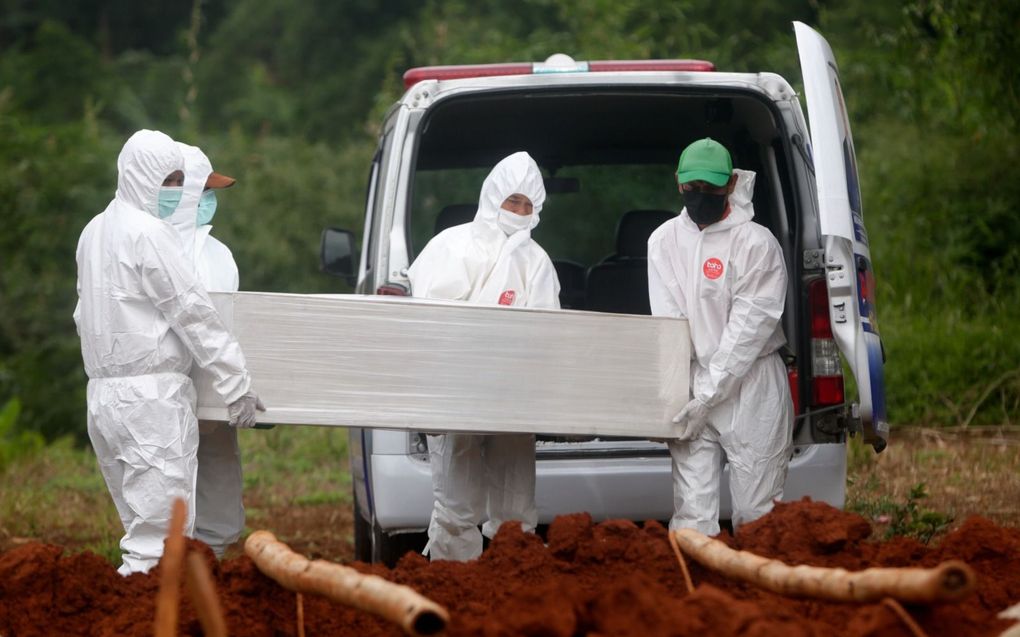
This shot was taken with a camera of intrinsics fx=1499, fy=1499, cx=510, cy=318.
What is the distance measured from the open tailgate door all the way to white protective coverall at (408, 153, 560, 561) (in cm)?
104

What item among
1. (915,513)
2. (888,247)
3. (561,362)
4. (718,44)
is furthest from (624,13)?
(561,362)

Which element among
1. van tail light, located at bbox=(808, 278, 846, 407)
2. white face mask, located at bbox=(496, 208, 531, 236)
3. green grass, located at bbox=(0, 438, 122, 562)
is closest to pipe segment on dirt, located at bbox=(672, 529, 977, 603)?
van tail light, located at bbox=(808, 278, 846, 407)

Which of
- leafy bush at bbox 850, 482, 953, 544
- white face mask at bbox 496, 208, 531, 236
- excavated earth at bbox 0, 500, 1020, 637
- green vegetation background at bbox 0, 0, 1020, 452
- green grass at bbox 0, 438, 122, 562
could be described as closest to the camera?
excavated earth at bbox 0, 500, 1020, 637

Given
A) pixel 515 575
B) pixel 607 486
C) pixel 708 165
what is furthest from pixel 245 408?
pixel 708 165

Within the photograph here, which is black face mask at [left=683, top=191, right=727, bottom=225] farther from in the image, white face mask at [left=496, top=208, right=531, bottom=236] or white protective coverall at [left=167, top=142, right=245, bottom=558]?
white protective coverall at [left=167, top=142, right=245, bottom=558]

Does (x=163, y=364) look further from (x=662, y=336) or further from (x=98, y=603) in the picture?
(x=662, y=336)

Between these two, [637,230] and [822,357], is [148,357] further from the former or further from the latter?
[637,230]

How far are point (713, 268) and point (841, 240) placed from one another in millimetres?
527

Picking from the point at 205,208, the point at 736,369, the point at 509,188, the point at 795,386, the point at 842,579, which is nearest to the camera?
the point at 842,579

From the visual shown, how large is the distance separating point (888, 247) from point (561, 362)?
6744 millimetres

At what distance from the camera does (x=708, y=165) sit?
202 inches

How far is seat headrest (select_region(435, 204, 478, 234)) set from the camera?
22.8ft

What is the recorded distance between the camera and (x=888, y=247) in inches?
436

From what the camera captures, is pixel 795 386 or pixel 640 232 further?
pixel 640 232
